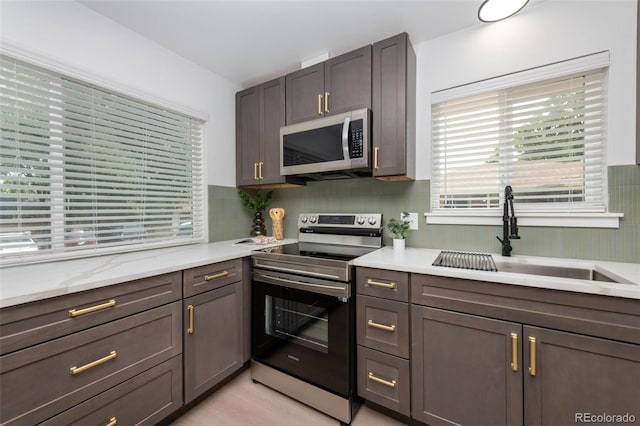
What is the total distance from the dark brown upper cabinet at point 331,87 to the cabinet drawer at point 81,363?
5.38ft

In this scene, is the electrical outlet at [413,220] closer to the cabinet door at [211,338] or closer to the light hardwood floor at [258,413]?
the light hardwood floor at [258,413]

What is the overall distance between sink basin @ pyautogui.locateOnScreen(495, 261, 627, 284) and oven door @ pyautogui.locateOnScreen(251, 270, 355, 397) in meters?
1.01

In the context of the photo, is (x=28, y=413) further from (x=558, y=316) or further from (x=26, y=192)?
(x=558, y=316)

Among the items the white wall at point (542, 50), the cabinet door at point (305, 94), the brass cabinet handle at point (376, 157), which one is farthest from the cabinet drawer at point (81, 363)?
the white wall at point (542, 50)

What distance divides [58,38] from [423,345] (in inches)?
105

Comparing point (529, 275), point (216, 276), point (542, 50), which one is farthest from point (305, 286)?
point (542, 50)

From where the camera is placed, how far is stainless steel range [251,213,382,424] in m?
1.49

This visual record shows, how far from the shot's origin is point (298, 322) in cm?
167

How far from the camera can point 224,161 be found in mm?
2441

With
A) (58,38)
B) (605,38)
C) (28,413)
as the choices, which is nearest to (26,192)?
(58,38)

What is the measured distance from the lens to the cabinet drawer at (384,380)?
1.40m

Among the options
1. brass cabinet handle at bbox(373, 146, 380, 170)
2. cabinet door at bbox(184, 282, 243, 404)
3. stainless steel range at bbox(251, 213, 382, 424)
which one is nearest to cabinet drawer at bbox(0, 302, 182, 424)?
cabinet door at bbox(184, 282, 243, 404)

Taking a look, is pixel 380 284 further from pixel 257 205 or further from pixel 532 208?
pixel 257 205

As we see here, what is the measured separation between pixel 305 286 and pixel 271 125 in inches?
56.4
